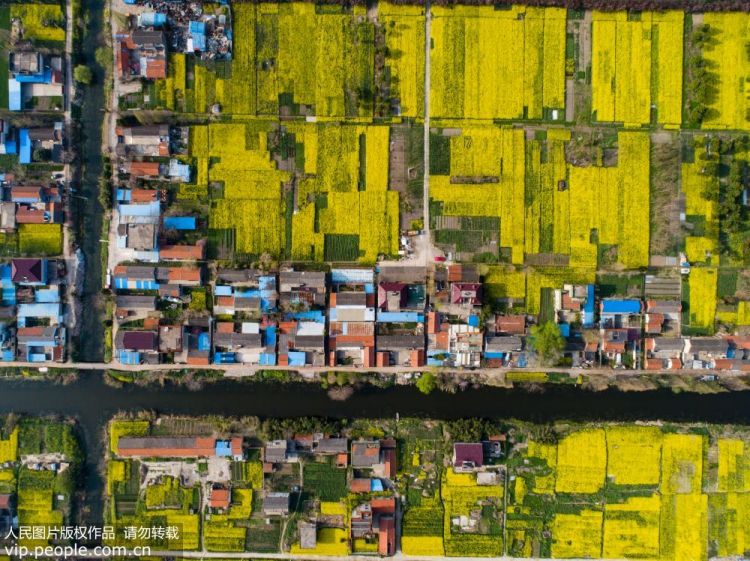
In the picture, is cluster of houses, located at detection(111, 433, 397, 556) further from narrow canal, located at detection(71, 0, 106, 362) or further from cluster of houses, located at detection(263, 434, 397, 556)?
narrow canal, located at detection(71, 0, 106, 362)

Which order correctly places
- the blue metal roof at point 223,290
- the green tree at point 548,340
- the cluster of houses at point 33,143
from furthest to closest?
the blue metal roof at point 223,290
the cluster of houses at point 33,143
the green tree at point 548,340

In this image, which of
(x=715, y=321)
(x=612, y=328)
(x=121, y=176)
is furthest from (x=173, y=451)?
(x=715, y=321)

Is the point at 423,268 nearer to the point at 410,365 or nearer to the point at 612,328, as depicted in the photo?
the point at 410,365

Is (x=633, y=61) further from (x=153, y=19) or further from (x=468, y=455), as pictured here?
(x=153, y=19)

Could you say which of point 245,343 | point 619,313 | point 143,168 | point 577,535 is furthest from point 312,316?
point 577,535

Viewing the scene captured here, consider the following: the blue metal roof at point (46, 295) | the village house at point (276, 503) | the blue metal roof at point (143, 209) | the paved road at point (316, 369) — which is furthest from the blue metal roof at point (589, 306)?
the blue metal roof at point (46, 295)

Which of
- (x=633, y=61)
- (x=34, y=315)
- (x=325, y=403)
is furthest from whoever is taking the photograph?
(x=325, y=403)

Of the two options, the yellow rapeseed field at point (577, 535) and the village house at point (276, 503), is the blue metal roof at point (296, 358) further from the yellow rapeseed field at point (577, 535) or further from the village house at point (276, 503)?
the yellow rapeseed field at point (577, 535)
